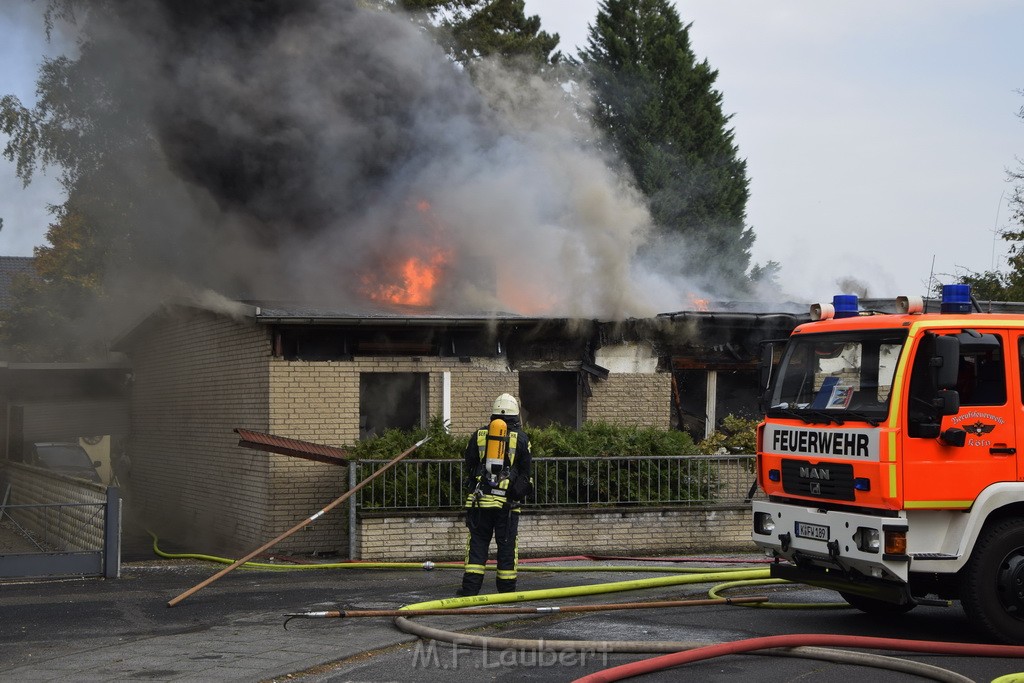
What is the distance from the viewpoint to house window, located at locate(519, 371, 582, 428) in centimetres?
1659

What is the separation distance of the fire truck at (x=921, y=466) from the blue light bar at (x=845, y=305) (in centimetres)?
53

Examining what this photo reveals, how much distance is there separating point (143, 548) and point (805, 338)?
1052cm

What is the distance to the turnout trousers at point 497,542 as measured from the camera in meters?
10.1

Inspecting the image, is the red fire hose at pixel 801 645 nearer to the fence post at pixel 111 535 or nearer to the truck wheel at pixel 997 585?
the truck wheel at pixel 997 585

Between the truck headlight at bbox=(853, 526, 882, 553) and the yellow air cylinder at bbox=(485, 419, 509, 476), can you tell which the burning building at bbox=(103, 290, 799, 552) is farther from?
the truck headlight at bbox=(853, 526, 882, 553)

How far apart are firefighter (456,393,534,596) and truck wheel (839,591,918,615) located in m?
2.94

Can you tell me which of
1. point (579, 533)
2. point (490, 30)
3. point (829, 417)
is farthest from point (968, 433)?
point (490, 30)

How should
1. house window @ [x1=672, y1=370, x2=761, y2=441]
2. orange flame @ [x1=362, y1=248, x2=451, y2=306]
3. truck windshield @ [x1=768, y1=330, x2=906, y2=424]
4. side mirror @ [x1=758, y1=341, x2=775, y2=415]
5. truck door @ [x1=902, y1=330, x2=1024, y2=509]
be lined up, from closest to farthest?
truck door @ [x1=902, y1=330, x2=1024, y2=509], truck windshield @ [x1=768, y1=330, x2=906, y2=424], side mirror @ [x1=758, y1=341, x2=775, y2=415], house window @ [x1=672, y1=370, x2=761, y2=441], orange flame @ [x1=362, y1=248, x2=451, y2=306]

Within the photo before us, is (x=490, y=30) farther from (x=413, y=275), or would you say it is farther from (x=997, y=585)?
(x=997, y=585)

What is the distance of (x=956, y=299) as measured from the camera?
28.6 feet

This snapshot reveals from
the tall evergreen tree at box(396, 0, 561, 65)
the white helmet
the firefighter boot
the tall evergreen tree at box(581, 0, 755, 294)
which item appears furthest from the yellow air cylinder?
the tall evergreen tree at box(581, 0, 755, 294)

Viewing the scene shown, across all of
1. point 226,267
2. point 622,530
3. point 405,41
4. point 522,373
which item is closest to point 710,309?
point 522,373

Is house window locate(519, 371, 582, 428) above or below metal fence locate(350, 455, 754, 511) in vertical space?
above

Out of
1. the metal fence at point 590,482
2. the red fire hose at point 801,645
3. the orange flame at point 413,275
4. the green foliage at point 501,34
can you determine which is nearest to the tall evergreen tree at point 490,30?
the green foliage at point 501,34
